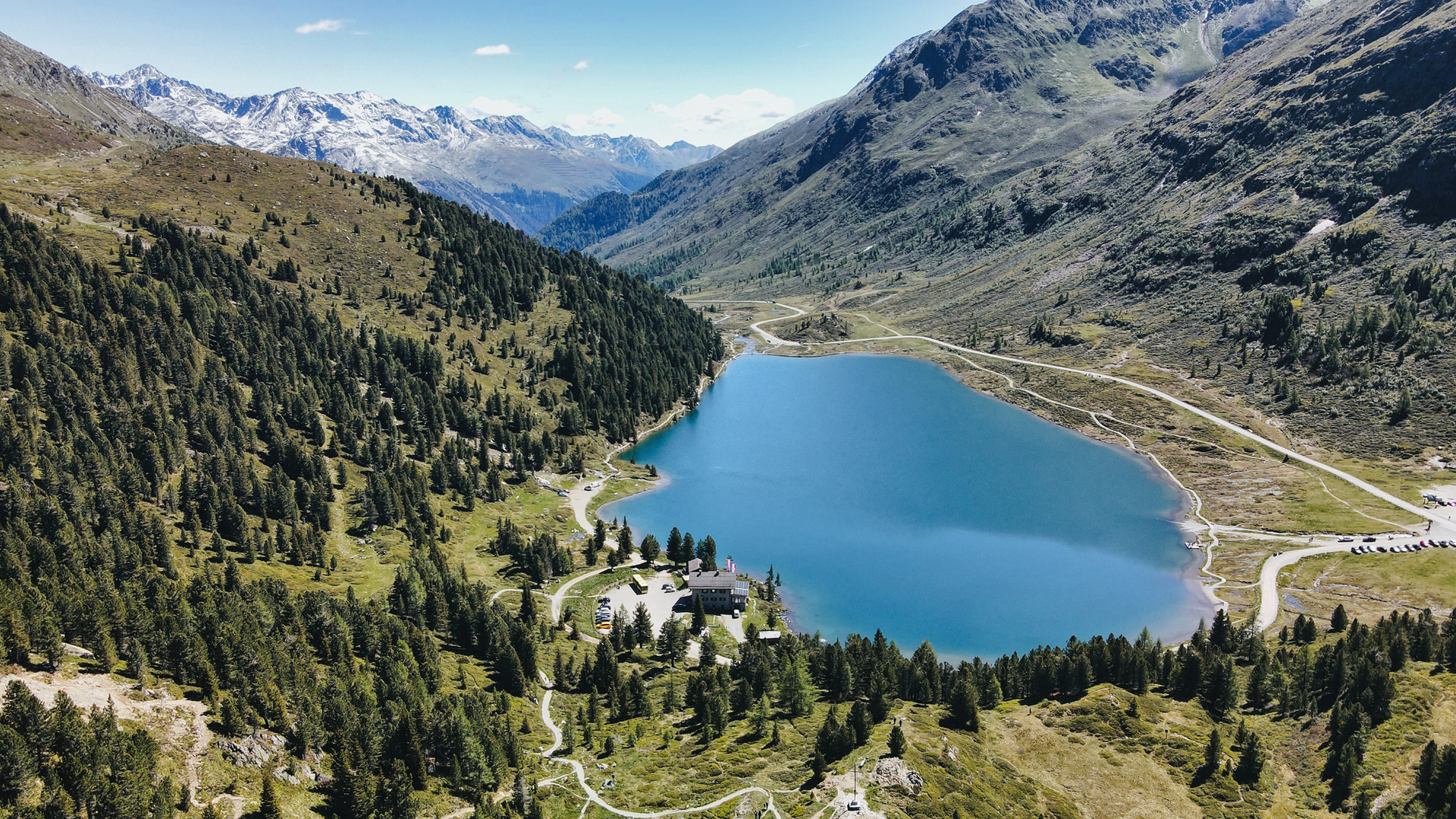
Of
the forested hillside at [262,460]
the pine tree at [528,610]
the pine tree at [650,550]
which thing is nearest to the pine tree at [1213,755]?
the forested hillside at [262,460]

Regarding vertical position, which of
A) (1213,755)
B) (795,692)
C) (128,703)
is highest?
(128,703)

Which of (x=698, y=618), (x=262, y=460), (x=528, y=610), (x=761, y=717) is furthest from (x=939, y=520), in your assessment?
(x=262, y=460)

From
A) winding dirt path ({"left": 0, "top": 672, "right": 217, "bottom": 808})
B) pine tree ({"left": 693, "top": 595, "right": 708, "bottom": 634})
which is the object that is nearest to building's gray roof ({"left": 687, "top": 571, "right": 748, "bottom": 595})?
pine tree ({"left": 693, "top": 595, "right": 708, "bottom": 634})

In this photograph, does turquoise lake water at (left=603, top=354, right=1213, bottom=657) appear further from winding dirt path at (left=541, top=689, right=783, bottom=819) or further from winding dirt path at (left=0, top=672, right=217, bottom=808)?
winding dirt path at (left=0, top=672, right=217, bottom=808)

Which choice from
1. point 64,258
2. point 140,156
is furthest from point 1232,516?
point 140,156

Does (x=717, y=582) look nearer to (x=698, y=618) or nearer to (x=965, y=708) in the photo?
(x=698, y=618)

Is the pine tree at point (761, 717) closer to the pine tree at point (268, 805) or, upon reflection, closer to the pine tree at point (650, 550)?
the pine tree at point (268, 805)
